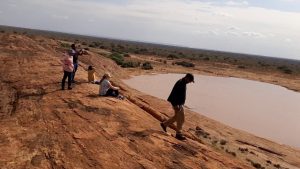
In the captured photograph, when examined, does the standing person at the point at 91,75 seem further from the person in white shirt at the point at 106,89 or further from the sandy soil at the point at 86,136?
the person in white shirt at the point at 106,89

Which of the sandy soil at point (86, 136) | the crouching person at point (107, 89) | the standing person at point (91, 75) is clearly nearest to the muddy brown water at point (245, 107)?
the sandy soil at point (86, 136)

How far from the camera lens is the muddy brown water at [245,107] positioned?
22.9 meters

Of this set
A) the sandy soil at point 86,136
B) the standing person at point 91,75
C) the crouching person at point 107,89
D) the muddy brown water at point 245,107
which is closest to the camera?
the sandy soil at point 86,136

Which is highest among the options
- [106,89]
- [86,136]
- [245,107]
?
[106,89]

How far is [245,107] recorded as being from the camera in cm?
2908

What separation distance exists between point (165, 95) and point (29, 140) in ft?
67.2

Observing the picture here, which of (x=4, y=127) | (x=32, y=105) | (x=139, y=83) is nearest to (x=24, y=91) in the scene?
(x=32, y=105)

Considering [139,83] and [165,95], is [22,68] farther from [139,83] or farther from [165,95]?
[139,83]

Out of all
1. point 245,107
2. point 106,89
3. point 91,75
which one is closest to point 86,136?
point 106,89

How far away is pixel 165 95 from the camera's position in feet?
98.0

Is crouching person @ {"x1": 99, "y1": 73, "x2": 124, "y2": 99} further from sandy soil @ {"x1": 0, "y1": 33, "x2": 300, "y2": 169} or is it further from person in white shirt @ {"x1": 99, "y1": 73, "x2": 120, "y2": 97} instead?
sandy soil @ {"x1": 0, "y1": 33, "x2": 300, "y2": 169}

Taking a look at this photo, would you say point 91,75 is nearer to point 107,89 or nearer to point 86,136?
point 107,89

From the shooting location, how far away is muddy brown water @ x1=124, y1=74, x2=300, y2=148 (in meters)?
22.9

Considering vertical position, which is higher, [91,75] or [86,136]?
[91,75]
